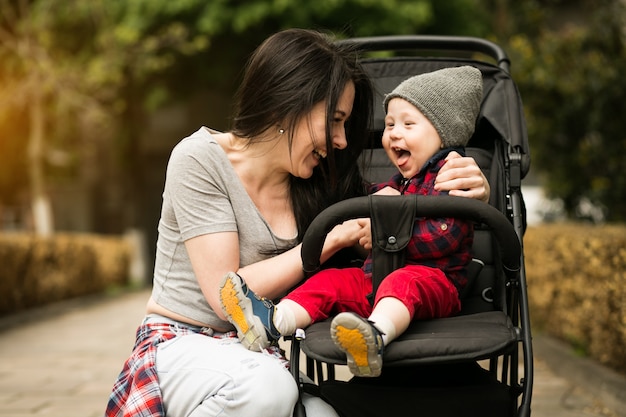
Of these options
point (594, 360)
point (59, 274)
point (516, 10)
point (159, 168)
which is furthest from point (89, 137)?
point (594, 360)

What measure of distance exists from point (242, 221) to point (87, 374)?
12.0ft

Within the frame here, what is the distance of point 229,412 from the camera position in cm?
229

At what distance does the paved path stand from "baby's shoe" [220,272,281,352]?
8.08 ft

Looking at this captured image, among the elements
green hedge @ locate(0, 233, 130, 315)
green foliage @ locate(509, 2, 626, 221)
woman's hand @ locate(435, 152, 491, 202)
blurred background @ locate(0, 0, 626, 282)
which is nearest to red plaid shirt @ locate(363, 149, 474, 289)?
woman's hand @ locate(435, 152, 491, 202)

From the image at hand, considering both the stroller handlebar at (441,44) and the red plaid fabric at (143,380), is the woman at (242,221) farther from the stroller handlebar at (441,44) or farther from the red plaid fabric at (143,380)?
the stroller handlebar at (441,44)

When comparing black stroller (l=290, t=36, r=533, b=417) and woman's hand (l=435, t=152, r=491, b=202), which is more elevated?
woman's hand (l=435, t=152, r=491, b=202)

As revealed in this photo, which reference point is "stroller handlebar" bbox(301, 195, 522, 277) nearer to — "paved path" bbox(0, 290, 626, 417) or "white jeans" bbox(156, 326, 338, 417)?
"white jeans" bbox(156, 326, 338, 417)

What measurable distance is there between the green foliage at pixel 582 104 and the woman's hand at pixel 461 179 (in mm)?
5110

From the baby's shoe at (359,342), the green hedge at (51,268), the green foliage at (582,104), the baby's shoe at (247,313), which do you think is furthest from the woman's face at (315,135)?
the green hedge at (51,268)

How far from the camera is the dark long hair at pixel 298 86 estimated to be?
2535 mm

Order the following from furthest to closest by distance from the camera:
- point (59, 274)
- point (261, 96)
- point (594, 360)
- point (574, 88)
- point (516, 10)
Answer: point (59, 274) → point (516, 10) → point (574, 88) → point (594, 360) → point (261, 96)

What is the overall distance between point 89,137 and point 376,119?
1805 centimetres

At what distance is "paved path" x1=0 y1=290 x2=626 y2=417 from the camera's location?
4.46m

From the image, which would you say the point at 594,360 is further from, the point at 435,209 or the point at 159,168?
Result: the point at 159,168
